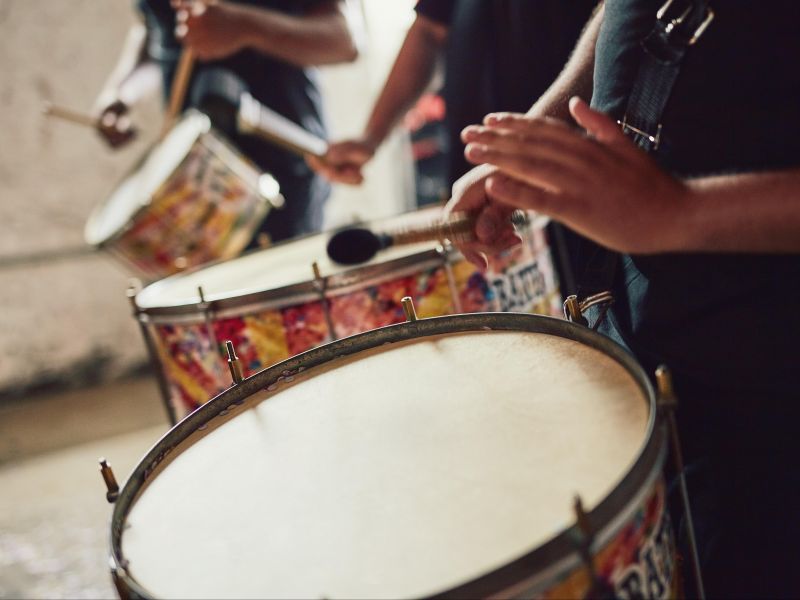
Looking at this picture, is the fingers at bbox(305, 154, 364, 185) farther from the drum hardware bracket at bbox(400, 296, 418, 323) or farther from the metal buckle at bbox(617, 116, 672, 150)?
the metal buckle at bbox(617, 116, 672, 150)

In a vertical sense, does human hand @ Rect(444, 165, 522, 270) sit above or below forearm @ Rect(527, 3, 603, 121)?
below

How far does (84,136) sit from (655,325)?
3.74m

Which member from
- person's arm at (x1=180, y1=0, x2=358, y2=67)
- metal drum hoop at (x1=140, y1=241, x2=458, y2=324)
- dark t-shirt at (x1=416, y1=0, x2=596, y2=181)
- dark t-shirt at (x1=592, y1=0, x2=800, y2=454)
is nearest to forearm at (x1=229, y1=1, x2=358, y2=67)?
person's arm at (x1=180, y1=0, x2=358, y2=67)

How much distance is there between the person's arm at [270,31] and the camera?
2.08 metres

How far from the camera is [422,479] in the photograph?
→ 0.73 m

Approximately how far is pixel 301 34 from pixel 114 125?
3.08ft

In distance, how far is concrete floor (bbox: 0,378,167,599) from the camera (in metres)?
2.24

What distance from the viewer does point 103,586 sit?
2109 mm

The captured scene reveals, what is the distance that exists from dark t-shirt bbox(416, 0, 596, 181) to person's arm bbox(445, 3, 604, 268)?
2.06ft

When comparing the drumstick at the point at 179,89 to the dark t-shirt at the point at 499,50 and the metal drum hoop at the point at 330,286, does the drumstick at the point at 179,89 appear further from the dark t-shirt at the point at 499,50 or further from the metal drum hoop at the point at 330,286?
the metal drum hoop at the point at 330,286

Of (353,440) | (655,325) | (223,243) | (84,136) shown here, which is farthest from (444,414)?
(84,136)

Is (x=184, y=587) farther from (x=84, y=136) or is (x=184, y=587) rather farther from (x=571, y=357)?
(x=84, y=136)

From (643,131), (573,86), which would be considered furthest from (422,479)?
(573,86)

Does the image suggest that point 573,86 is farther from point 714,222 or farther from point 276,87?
Result: point 276,87
